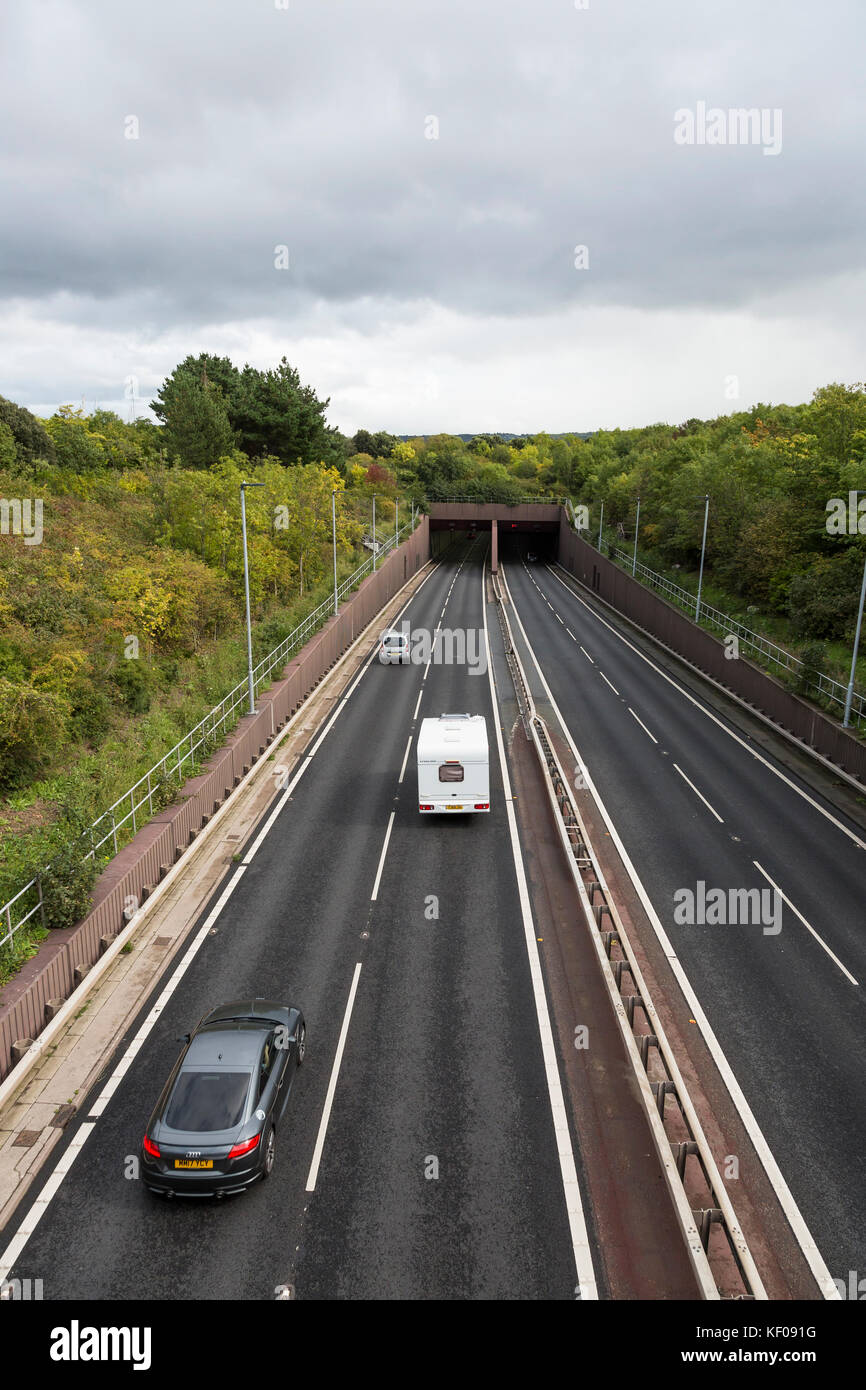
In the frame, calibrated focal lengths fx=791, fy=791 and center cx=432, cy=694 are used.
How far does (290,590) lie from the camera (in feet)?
154

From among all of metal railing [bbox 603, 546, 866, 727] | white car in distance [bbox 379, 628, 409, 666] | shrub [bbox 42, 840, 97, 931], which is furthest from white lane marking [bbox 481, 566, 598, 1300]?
white car in distance [bbox 379, 628, 409, 666]

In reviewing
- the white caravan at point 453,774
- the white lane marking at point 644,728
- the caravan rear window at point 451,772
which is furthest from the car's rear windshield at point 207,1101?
the white lane marking at point 644,728

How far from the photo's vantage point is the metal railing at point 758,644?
27812 mm

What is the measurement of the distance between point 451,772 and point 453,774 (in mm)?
79

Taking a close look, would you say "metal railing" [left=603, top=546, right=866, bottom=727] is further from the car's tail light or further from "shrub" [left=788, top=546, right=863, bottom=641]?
the car's tail light

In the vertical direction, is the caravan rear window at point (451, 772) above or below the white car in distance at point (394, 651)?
below

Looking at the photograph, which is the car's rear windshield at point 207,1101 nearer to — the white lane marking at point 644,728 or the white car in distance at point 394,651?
the white lane marking at point 644,728

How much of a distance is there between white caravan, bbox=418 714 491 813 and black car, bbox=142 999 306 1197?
10093mm

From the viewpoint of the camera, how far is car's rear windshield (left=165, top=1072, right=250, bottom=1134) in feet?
33.2

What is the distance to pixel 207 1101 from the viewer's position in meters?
10.3

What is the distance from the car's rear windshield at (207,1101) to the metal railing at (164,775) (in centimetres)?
447

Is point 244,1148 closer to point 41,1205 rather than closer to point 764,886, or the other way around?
point 41,1205

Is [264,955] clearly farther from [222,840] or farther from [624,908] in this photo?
[624,908]
